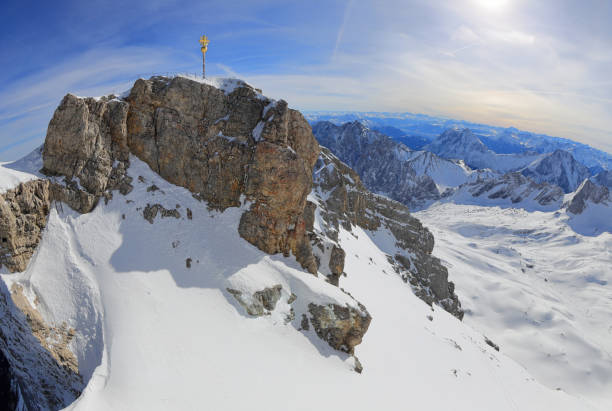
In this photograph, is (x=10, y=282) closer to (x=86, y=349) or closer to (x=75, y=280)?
(x=75, y=280)

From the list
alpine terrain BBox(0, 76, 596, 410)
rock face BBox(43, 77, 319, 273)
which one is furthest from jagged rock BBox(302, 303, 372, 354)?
rock face BBox(43, 77, 319, 273)

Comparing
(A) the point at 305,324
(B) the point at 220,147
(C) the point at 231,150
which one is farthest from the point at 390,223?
(B) the point at 220,147

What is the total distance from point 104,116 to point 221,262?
18602mm

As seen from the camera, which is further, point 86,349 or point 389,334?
point 389,334

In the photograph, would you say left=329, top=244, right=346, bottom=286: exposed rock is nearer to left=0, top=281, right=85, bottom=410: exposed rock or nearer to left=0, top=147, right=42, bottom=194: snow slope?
left=0, top=281, right=85, bottom=410: exposed rock

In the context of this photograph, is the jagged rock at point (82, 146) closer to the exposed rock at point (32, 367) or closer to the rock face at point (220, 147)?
the rock face at point (220, 147)

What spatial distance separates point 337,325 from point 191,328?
40.6 feet

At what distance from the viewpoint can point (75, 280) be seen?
70.4 feet

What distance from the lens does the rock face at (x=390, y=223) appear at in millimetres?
71312

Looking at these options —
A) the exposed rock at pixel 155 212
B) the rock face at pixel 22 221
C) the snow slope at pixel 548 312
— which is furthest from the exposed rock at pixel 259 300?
the snow slope at pixel 548 312

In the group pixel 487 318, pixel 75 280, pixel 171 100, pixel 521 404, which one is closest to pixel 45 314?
pixel 75 280

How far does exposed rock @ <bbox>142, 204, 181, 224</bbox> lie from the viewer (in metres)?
27.6

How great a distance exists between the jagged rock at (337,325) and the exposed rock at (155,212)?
52.6ft

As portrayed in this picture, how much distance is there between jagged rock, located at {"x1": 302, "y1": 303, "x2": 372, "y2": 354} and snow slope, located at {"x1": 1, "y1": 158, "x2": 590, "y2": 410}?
0.86 m
